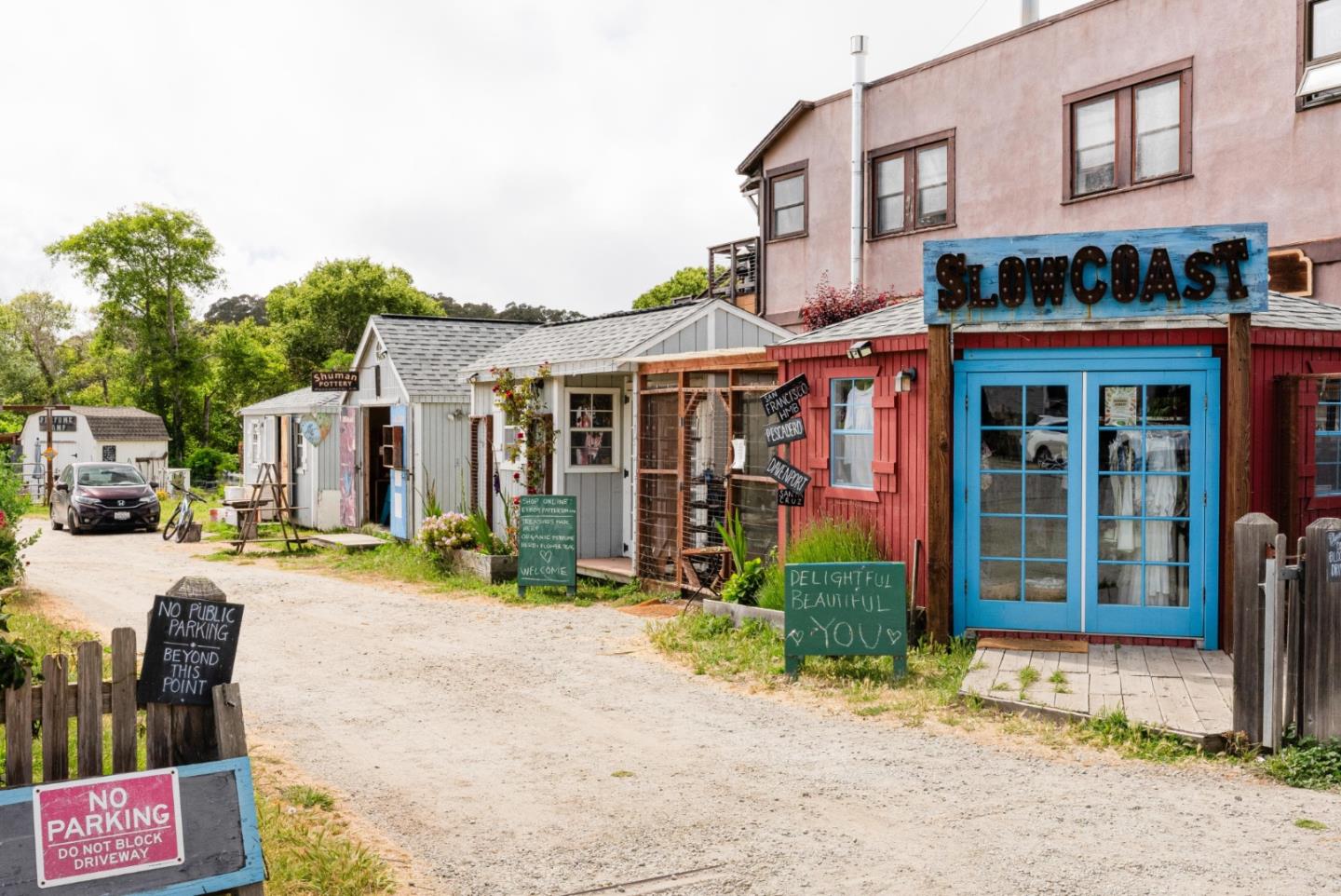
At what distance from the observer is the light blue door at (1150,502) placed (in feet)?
29.8

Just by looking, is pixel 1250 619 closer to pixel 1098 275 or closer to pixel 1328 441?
pixel 1098 275

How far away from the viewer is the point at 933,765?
673cm

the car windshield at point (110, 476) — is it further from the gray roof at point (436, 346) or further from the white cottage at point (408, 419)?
the gray roof at point (436, 346)

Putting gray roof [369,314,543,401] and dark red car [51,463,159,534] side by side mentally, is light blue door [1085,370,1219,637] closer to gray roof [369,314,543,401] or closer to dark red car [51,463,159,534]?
gray roof [369,314,543,401]

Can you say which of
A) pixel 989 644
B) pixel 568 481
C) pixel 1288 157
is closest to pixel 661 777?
pixel 989 644

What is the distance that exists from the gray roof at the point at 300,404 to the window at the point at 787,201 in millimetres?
9420

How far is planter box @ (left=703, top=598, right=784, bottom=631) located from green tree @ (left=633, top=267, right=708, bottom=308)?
41.7 meters

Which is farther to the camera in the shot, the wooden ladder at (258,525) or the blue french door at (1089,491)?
the wooden ladder at (258,525)

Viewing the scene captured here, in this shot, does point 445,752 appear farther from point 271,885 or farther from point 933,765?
point 933,765

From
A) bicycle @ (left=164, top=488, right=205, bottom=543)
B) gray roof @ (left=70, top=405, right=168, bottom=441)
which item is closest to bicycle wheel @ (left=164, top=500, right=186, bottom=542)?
bicycle @ (left=164, top=488, right=205, bottom=543)

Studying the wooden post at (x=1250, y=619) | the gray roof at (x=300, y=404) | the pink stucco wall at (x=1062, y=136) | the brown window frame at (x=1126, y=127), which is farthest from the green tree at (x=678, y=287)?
the wooden post at (x=1250, y=619)

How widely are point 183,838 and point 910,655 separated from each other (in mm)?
6588

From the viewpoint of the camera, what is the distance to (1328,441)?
383 inches

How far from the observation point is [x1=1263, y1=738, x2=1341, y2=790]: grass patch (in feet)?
20.5
